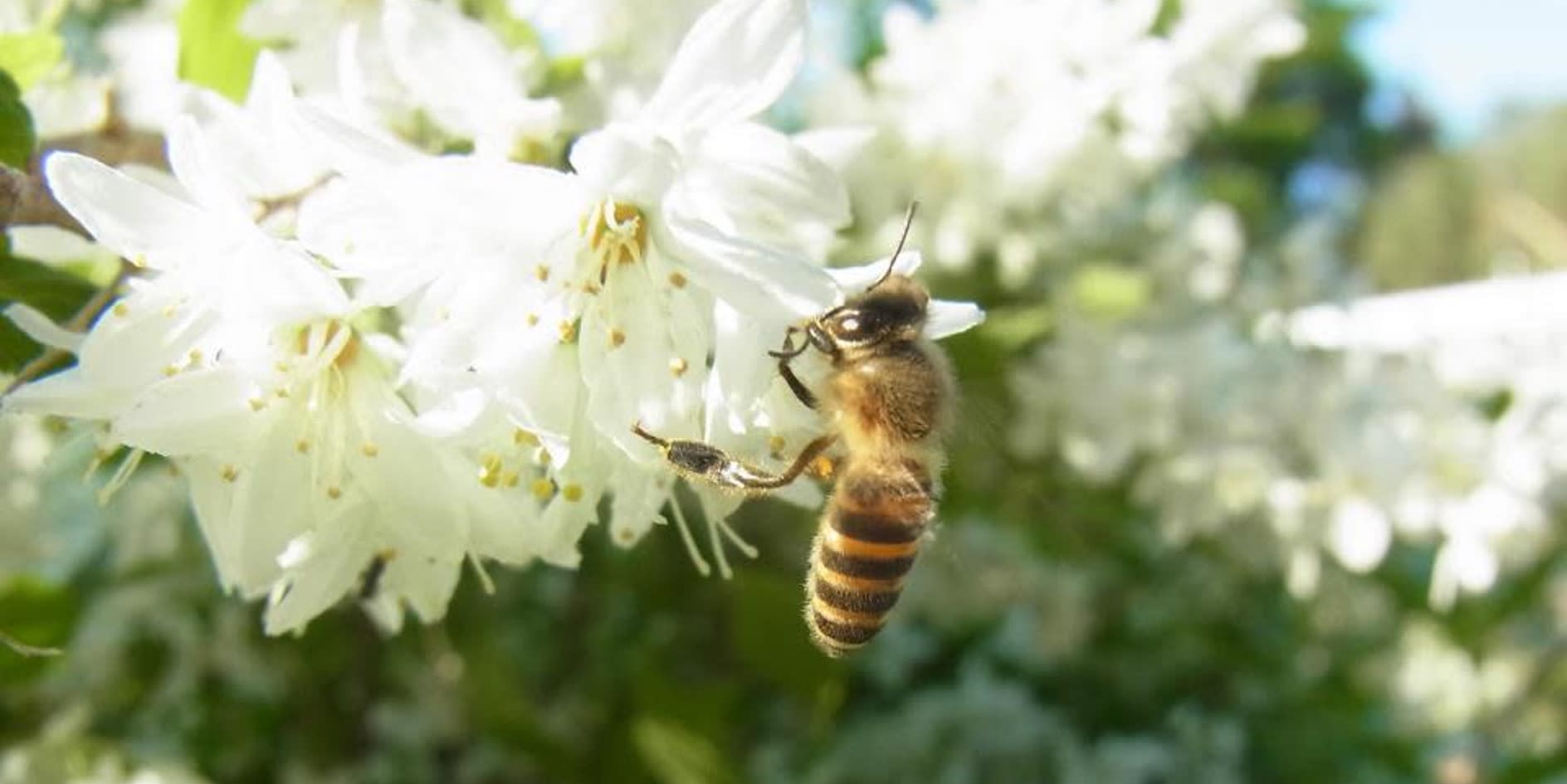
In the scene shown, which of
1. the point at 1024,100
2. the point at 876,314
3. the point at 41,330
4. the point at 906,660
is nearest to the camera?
the point at 41,330

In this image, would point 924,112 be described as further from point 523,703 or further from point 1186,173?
point 1186,173

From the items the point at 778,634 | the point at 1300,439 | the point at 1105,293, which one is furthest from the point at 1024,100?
the point at 778,634

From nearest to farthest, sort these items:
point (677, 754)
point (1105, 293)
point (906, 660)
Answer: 1. point (677, 754)
2. point (1105, 293)
3. point (906, 660)

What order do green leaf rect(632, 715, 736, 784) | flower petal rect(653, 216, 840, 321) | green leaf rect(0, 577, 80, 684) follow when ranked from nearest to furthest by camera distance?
flower petal rect(653, 216, 840, 321) → green leaf rect(0, 577, 80, 684) → green leaf rect(632, 715, 736, 784)

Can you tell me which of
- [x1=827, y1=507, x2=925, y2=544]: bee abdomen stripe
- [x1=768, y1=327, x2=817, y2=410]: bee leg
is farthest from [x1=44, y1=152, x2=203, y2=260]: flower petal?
[x1=827, y1=507, x2=925, y2=544]: bee abdomen stripe

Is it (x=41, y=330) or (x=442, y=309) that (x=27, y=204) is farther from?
(x=442, y=309)

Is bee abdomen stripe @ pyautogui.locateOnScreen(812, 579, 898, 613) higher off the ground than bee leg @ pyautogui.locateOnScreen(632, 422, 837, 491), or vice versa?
bee leg @ pyautogui.locateOnScreen(632, 422, 837, 491)

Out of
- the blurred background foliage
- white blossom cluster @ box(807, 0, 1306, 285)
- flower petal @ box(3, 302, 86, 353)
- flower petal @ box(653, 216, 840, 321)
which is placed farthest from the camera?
the blurred background foliage

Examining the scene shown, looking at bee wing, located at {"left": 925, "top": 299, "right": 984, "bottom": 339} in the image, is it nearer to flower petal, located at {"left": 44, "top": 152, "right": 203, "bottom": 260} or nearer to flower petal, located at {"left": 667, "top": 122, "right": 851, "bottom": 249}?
flower petal, located at {"left": 667, "top": 122, "right": 851, "bottom": 249}
